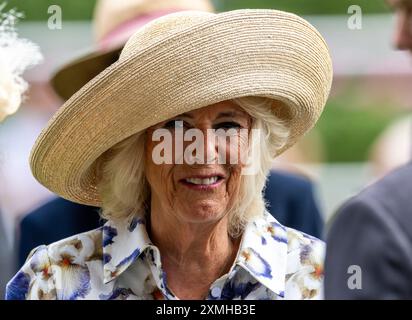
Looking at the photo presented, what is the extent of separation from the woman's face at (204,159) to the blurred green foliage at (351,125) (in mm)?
975

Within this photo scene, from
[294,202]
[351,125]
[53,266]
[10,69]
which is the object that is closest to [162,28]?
[10,69]

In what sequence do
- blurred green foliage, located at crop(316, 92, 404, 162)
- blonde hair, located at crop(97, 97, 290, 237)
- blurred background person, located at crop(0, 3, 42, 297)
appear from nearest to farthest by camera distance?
blonde hair, located at crop(97, 97, 290, 237) → blurred background person, located at crop(0, 3, 42, 297) → blurred green foliage, located at crop(316, 92, 404, 162)

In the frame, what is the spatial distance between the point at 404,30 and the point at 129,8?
1.36 metres

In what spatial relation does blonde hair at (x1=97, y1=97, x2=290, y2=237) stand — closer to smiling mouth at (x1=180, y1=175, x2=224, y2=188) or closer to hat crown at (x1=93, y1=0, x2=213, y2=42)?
smiling mouth at (x1=180, y1=175, x2=224, y2=188)

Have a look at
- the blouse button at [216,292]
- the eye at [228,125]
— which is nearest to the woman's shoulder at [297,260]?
the blouse button at [216,292]

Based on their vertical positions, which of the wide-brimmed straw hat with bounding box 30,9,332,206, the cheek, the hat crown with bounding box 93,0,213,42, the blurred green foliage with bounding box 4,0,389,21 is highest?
the blurred green foliage with bounding box 4,0,389,21

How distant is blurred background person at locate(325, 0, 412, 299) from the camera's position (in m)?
0.99

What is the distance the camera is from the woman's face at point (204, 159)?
1.64 metres

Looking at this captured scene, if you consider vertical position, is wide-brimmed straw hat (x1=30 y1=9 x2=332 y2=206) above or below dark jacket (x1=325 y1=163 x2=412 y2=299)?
above

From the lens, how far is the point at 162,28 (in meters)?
1.68

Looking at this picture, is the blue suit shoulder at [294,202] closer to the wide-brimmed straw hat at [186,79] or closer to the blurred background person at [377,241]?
the wide-brimmed straw hat at [186,79]

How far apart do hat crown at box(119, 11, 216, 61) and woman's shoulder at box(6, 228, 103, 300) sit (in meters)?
0.35

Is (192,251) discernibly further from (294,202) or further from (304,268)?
(294,202)

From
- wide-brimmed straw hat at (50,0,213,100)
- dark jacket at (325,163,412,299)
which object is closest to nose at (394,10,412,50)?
dark jacket at (325,163,412,299)
